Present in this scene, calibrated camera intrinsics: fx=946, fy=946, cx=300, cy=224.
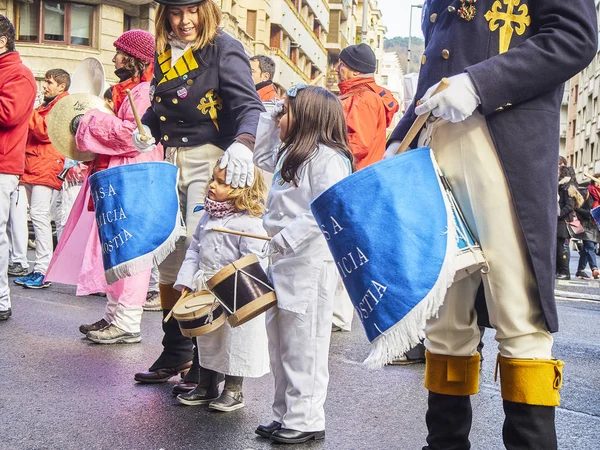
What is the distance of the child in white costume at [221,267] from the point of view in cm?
454

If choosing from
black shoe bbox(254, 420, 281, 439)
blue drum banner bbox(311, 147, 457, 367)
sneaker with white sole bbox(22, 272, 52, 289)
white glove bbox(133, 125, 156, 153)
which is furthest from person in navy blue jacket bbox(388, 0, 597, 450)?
sneaker with white sole bbox(22, 272, 52, 289)

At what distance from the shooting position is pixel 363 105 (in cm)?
759

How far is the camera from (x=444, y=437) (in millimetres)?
3164

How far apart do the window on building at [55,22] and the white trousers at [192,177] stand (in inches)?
1000

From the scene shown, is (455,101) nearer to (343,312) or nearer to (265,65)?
(343,312)

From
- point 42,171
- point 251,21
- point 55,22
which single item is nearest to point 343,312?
point 42,171

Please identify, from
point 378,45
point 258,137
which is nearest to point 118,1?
point 258,137

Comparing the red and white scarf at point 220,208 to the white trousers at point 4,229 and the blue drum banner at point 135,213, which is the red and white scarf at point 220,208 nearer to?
the blue drum banner at point 135,213

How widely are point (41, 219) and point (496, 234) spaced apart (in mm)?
8047

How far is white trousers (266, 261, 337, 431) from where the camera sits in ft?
13.2

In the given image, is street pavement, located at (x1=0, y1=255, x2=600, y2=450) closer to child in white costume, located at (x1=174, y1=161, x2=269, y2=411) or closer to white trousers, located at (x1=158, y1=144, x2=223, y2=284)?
child in white costume, located at (x1=174, y1=161, x2=269, y2=411)

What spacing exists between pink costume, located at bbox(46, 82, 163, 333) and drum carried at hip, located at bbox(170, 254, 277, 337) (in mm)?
2357

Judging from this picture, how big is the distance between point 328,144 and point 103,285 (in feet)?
10.4

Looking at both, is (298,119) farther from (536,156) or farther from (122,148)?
(122,148)
